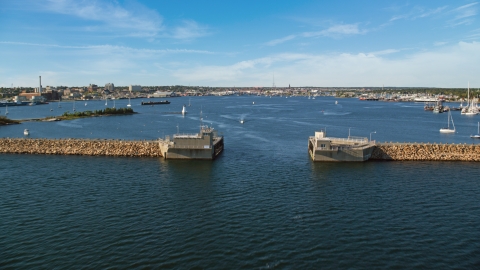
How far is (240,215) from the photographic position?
29.4 m

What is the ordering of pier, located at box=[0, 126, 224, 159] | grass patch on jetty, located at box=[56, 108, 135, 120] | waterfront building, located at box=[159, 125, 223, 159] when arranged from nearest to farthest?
waterfront building, located at box=[159, 125, 223, 159] → pier, located at box=[0, 126, 224, 159] → grass patch on jetty, located at box=[56, 108, 135, 120]

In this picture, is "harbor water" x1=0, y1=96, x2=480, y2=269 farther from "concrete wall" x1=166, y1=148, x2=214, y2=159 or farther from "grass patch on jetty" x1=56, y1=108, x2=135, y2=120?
"grass patch on jetty" x1=56, y1=108, x2=135, y2=120

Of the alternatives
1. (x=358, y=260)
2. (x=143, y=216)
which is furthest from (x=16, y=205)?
(x=358, y=260)

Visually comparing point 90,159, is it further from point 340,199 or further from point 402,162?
point 402,162

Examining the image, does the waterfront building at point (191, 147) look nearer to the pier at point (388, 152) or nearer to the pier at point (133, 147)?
the pier at point (133, 147)

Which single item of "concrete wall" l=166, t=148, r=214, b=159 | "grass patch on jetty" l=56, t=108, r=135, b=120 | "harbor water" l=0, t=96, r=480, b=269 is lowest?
"harbor water" l=0, t=96, r=480, b=269

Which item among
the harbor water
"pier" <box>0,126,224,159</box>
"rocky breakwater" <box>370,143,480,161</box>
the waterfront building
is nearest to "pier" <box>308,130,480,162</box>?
"rocky breakwater" <box>370,143,480,161</box>

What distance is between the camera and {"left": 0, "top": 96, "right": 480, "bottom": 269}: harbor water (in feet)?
74.1

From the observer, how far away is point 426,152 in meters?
50.3

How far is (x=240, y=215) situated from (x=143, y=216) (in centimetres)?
772

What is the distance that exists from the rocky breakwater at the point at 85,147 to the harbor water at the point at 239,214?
4.69 m

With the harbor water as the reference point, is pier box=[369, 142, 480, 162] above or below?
above

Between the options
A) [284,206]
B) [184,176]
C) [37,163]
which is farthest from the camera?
[37,163]

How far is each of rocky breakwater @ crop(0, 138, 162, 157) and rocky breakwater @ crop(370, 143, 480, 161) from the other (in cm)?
3169
